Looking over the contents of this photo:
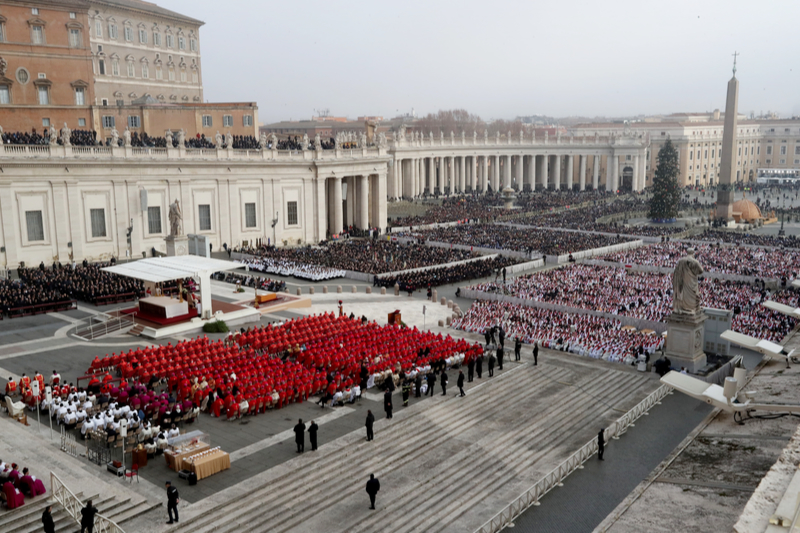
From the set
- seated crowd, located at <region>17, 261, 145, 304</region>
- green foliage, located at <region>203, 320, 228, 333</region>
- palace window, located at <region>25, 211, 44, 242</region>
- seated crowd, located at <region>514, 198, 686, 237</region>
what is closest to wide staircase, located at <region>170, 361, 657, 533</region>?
green foliage, located at <region>203, 320, 228, 333</region>

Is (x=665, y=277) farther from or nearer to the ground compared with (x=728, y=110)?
nearer to the ground

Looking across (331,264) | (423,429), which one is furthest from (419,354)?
(331,264)

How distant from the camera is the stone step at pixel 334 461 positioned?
16125 mm

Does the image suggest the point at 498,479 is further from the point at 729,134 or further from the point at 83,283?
the point at 729,134

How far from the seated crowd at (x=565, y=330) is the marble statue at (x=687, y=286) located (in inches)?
96.9

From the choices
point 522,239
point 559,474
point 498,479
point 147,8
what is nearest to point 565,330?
point 559,474

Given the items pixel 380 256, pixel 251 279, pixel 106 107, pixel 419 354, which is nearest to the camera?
pixel 419 354

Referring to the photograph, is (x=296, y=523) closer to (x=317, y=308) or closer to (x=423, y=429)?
(x=423, y=429)

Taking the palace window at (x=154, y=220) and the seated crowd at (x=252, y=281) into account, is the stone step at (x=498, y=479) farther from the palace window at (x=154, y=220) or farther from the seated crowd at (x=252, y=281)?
the palace window at (x=154, y=220)

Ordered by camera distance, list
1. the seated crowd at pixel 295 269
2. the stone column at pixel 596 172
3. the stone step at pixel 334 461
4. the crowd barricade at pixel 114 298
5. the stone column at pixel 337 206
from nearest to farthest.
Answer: the stone step at pixel 334 461, the crowd barricade at pixel 114 298, the seated crowd at pixel 295 269, the stone column at pixel 337 206, the stone column at pixel 596 172

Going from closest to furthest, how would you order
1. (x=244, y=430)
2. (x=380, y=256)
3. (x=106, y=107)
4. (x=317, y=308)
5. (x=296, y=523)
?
(x=296, y=523), (x=244, y=430), (x=317, y=308), (x=380, y=256), (x=106, y=107)

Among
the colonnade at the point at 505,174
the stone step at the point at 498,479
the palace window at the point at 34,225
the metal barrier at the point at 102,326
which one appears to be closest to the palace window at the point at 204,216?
the palace window at the point at 34,225

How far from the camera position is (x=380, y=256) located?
5241cm

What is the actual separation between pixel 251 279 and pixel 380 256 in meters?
11.9
